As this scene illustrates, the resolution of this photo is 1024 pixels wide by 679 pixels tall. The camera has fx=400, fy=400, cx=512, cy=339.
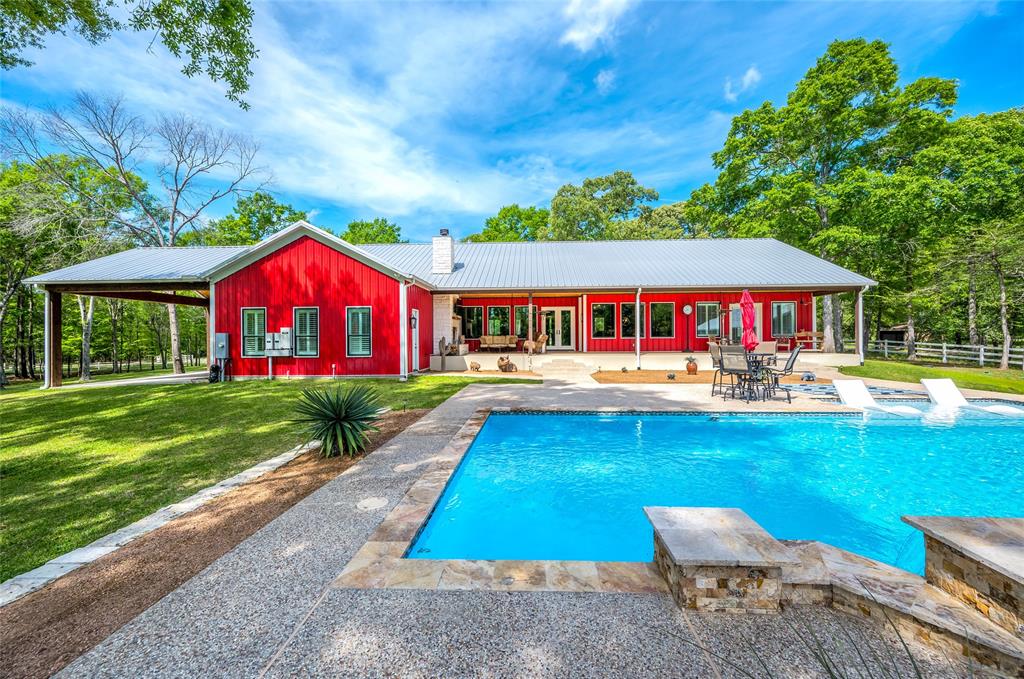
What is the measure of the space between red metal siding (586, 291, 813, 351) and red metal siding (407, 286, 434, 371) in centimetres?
672

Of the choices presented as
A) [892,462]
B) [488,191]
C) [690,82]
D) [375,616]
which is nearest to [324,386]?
[375,616]

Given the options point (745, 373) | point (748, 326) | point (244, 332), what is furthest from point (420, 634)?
point (244, 332)

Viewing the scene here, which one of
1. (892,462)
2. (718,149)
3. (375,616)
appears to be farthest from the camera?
(718,149)

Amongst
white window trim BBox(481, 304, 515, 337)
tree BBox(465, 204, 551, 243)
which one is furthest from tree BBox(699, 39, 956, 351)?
tree BBox(465, 204, 551, 243)

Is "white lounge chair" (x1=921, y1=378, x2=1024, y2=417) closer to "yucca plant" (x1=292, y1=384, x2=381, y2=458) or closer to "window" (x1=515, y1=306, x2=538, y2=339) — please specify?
"yucca plant" (x1=292, y1=384, x2=381, y2=458)

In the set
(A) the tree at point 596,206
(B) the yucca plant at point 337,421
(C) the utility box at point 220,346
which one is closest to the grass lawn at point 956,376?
(B) the yucca plant at point 337,421

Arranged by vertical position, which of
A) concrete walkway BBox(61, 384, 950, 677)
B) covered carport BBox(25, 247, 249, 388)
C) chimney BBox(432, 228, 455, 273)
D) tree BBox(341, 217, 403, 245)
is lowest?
concrete walkway BBox(61, 384, 950, 677)

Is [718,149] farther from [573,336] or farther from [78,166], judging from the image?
[78,166]

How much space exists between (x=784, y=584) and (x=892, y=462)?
5.19 meters

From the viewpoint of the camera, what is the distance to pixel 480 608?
2.22 metres

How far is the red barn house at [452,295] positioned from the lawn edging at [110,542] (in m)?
8.31

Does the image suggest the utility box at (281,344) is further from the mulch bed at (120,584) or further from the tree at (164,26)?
the mulch bed at (120,584)

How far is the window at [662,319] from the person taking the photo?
17.1m

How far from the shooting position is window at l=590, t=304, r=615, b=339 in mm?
17297
